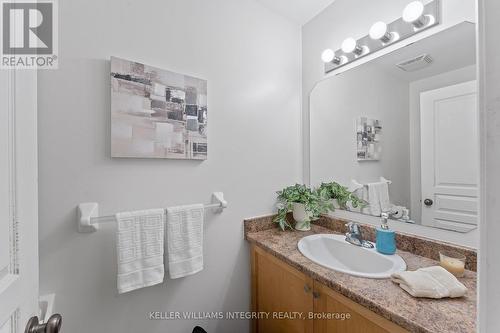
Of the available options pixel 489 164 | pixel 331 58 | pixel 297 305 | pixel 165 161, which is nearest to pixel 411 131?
pixel 331 58

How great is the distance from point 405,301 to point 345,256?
52 centimetres

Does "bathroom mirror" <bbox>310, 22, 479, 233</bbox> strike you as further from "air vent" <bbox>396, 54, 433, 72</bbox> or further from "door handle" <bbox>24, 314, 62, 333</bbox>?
"door handle" <bbox>24, 314, 62, 333</bbox>

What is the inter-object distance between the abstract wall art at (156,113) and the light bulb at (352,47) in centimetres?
91

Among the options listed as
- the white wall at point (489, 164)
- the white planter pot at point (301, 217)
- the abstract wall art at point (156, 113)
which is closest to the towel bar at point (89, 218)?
the abstract wall art at point (156, 113)

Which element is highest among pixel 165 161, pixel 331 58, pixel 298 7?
pixel 298 7

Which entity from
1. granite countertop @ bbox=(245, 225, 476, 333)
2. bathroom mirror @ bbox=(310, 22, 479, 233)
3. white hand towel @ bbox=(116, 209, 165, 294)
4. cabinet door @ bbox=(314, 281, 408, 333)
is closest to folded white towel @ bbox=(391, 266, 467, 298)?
granite countertop @ bbox=(245, 225, 476, 333)

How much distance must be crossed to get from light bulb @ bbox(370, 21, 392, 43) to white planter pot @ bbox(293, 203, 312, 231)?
106 centimetres

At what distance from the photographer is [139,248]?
0.98 m

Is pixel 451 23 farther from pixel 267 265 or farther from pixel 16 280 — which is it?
pixel 16 280

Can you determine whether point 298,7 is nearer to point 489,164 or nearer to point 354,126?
point 354,126

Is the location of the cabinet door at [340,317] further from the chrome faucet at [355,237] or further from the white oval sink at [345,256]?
the chrome faucet at [355,237]

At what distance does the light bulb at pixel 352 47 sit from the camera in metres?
1.35

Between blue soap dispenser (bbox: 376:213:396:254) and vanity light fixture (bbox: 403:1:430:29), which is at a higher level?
vanity light fixture (bbox: 403:1:430:29)

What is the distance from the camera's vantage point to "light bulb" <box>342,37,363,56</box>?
1.35 m
